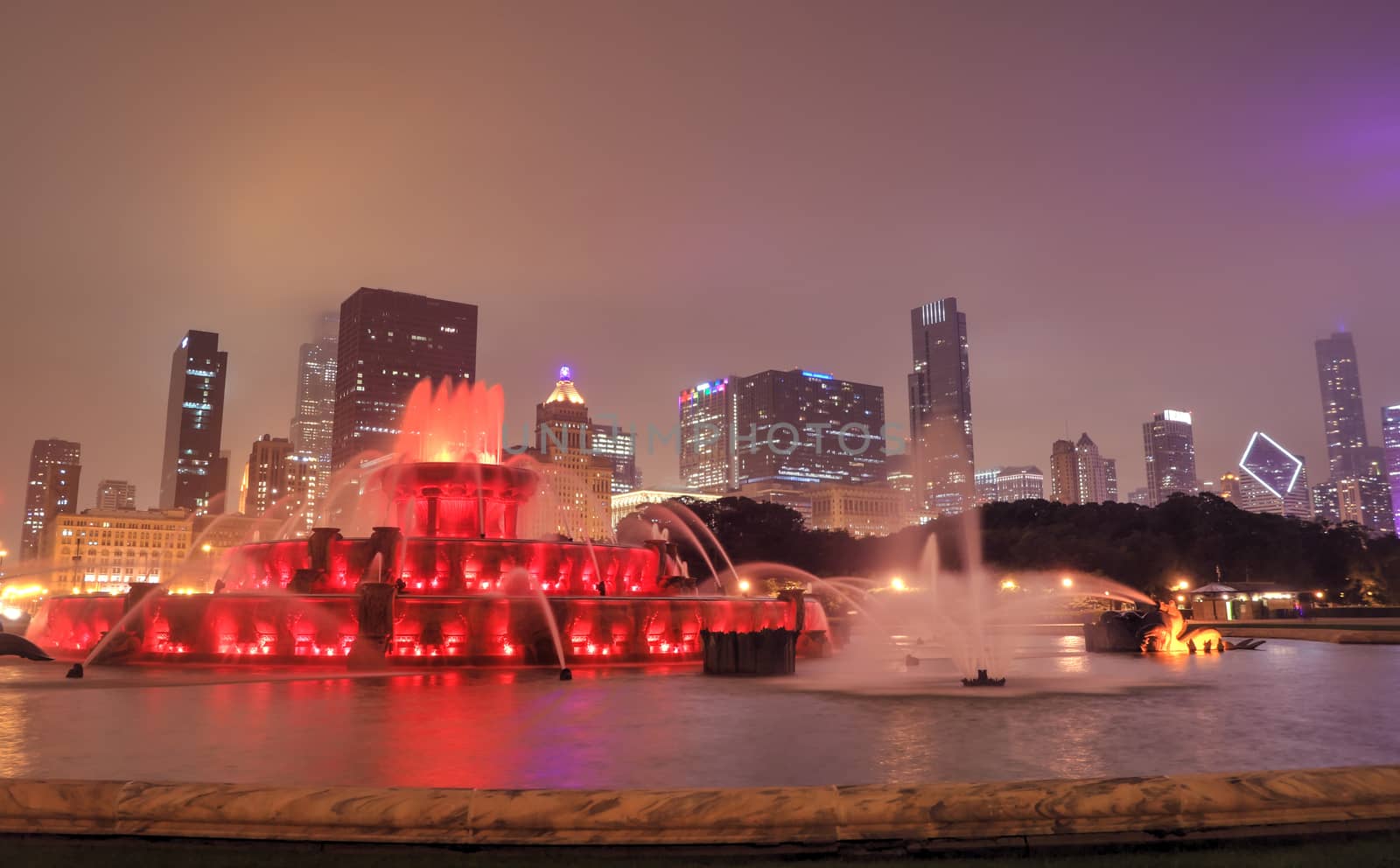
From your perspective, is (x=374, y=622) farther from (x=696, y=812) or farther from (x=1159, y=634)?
(x=1159, y=634)

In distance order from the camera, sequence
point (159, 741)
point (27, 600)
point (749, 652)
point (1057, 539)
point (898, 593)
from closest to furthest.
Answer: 1. point (159, 741)
2. point (749, 652)
3. point (1057, 539)
4. point (898, 593)
5. point (27, 600)

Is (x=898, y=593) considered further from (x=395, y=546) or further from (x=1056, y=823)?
(x=1056, y=823)

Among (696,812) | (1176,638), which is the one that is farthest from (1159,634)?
(696,812)

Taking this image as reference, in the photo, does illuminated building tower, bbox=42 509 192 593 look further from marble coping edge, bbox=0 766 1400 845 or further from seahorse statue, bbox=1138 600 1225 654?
marble coping edge, bbox=0 766 1400 845

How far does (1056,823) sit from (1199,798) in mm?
983

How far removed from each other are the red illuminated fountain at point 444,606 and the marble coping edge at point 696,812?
17098 mm

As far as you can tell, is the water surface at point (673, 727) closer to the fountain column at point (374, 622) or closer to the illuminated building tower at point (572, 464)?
the fountain column at point (374, 622)

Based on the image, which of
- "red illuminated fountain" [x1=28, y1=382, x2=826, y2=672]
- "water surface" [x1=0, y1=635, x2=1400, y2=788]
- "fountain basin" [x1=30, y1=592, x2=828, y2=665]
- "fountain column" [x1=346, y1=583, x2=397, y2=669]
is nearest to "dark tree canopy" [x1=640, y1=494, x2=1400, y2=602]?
"red illuminated fountain" [x1=28, y1=382, x2=826, y2=672]

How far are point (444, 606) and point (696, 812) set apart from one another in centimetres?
2053

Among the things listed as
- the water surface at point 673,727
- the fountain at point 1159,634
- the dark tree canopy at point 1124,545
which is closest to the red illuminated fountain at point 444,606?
the water surface at point 673,727

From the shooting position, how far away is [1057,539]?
91.8m

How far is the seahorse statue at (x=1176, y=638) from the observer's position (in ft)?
108

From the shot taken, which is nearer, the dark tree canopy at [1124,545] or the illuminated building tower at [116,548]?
the dark tree canopy at [1124,545]

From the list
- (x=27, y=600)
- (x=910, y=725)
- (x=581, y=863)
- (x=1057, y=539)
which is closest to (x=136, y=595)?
(x=910, y=725)
